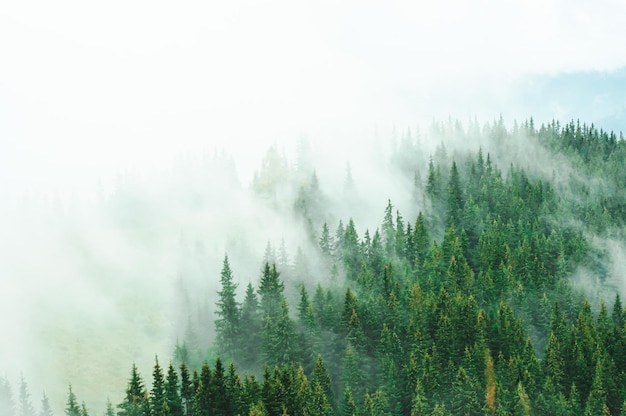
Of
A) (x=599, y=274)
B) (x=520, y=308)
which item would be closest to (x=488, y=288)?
(x=520, y=308)

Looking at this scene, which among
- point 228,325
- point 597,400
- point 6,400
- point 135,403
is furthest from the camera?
point 6,400

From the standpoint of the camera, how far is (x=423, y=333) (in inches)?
4473

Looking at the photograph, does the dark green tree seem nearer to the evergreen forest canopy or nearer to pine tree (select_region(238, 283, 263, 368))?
the evergreen forest canopy

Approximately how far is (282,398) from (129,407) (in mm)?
20119

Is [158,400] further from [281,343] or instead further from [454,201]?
[454,201]

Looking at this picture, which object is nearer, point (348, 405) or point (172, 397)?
point (172, 397)

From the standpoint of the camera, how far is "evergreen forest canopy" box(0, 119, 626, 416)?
95812 mm

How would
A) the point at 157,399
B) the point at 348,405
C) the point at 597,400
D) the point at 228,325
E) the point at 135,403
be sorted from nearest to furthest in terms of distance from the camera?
the point at 157,399, the point at 135,403, the point at 597,400, the point at 348,405, the point at 228,325

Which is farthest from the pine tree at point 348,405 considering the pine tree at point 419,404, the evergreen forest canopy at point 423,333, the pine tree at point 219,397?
the pine tree at point 219,397

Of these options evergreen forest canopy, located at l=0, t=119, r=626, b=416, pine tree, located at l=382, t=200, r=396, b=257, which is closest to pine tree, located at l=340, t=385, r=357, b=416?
evergreen forest canopy, located at l=0, t=119, r=626, b=416

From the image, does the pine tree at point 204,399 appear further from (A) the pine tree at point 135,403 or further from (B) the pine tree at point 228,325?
(B) the pine tree at point 228,325

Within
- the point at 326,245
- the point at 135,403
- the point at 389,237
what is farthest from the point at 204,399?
the point at 389,237

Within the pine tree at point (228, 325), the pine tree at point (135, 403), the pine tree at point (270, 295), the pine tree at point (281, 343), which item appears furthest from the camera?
the pine tree at point (270, 295)

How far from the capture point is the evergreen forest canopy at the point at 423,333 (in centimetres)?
9581
